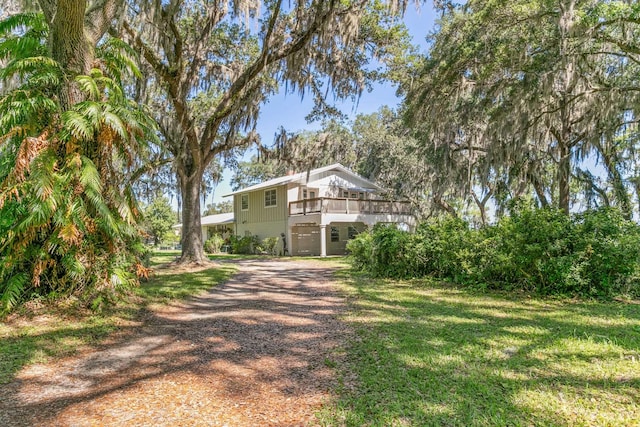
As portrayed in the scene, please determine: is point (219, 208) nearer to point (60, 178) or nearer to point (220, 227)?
point (220, 227)

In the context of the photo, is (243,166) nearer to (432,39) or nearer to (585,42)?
(432,39)

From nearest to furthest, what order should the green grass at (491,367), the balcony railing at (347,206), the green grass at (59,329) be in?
the green grass at (491,367) < the green grass at (59,329) < the balcony railing at (347,206)

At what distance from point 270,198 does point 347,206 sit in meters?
5.70

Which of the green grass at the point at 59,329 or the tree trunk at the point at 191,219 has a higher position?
the tree trunk at the point at 191,219

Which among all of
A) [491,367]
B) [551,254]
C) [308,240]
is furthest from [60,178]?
[308,240]

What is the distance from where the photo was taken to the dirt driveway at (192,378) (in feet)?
9.01

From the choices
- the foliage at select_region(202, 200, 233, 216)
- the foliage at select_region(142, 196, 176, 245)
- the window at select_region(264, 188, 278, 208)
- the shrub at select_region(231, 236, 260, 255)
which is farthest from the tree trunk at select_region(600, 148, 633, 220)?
the foliage at select_region(202, 200, 233, 216)

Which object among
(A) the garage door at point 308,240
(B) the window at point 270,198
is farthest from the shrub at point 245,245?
(A) the garage door at point 308,240

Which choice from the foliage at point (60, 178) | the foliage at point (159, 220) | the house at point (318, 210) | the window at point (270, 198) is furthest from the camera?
the foliage at point (159, 220)

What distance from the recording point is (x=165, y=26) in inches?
388

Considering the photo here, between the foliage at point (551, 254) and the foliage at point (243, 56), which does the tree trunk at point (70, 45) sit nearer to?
the foliage at point (243, 56)

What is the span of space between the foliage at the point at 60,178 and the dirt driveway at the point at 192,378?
137 cm

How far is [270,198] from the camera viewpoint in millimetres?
25078

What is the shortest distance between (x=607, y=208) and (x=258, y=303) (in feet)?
23.2
